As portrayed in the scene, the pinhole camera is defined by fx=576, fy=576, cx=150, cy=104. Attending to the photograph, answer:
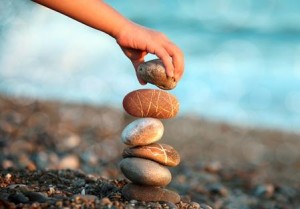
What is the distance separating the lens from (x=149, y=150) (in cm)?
340

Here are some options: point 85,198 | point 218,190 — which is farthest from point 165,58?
point 218,190

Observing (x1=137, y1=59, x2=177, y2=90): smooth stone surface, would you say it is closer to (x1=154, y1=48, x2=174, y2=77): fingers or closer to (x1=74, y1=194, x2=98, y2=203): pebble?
(x1=154, y1=48, x2=174, y2=77): fingers

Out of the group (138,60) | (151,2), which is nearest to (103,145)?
(138,60)

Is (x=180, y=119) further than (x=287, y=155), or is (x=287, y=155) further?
(x=180, y=119)

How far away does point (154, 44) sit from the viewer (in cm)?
329

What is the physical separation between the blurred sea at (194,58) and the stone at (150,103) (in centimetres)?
451

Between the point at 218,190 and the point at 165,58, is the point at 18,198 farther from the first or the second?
the point at 218,190

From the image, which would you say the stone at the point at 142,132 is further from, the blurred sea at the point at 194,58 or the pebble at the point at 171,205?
the blurred sea at the point at 194,58

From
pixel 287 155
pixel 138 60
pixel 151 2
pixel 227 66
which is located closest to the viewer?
pixel 138 60

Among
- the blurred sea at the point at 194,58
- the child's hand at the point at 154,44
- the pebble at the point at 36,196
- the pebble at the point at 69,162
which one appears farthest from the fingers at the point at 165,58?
the blurred sea at the point at 194,58

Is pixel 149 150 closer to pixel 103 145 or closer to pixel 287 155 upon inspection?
pixel 103 145

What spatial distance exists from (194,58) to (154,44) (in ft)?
45.1

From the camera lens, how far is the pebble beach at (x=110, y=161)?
11.3 feet

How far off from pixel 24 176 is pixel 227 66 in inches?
498
